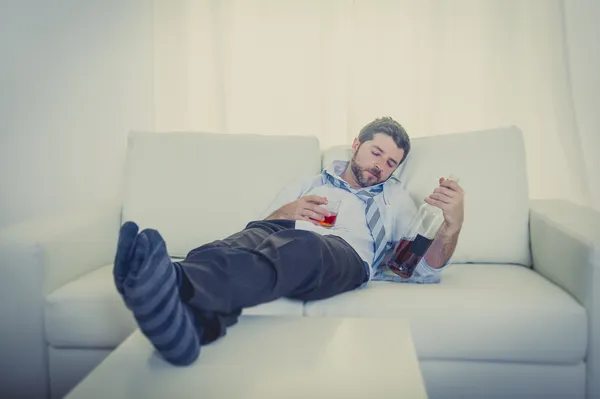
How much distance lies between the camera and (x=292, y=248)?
1290 mm

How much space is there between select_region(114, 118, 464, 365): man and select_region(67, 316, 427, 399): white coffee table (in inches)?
1.9

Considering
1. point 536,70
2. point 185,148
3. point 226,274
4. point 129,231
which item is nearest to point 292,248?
point 226,274

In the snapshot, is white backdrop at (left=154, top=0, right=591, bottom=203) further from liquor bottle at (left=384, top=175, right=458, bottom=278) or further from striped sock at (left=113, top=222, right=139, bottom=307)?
striped sock at (left=113, top=222, right=139, bottom=307)

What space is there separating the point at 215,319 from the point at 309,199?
0.58 m

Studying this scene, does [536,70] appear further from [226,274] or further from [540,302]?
[226,274]

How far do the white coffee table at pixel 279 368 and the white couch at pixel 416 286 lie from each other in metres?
0.32

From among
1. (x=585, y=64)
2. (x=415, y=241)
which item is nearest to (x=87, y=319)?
(x=415, y=241)

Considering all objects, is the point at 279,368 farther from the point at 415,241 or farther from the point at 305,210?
the point at 415,241

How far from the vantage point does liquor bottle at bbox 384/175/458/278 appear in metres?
1.60

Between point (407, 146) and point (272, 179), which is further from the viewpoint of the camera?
point (272, 179)

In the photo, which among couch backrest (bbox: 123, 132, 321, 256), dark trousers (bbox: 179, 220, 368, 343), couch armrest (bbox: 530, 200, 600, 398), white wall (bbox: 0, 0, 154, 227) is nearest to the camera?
dark trousers (bbox: 179, 220, 368, 343)

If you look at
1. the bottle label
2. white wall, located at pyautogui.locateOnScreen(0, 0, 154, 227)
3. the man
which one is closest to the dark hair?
the man

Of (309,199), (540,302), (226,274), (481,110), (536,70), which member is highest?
(536,70)

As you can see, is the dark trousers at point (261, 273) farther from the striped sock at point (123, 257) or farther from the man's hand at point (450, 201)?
the man's hand at point (450, 201)
